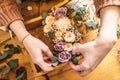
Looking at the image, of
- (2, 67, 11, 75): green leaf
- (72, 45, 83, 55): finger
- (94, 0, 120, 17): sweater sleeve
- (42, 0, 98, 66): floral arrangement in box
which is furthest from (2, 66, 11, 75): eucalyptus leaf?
(94, 0, 120, 17): sweater sleeve

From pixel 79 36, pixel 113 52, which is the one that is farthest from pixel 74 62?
pixel 113 52

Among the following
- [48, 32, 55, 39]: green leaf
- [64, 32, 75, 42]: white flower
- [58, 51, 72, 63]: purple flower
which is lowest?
[58, 51, 72, 63]: purple flower

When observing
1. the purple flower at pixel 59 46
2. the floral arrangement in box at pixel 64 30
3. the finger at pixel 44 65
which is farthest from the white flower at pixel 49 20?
the finger at pixel 44 65

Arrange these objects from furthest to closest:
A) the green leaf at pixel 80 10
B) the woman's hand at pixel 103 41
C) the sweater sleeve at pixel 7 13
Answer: the green leaf at pixel 80 10, the sweater sleeve at pixel 7 13, the woman's hand at pixel 103 41

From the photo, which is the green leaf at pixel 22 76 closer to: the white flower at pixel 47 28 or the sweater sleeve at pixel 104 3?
the white flower at pixel 47 28

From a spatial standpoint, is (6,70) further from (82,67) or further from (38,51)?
(82,67)

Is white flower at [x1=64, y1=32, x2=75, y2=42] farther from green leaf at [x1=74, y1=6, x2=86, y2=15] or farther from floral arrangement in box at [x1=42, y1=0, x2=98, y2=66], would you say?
green leaf at [x1=74, y1=6, x2=86, y2=15]

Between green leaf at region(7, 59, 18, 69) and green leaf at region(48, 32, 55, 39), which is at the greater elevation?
green leaf at region(48, 32, 55, 39)
